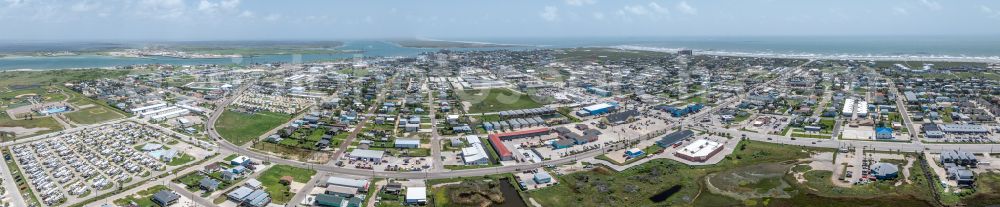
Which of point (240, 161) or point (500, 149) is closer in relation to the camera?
point (240, 161)

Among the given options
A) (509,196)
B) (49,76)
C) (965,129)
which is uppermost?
(49,76)

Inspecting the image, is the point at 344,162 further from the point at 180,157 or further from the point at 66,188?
the point at 66,188

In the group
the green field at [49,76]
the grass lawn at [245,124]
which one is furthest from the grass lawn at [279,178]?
the green field at [49,76]

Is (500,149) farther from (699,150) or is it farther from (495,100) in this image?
(495,100)

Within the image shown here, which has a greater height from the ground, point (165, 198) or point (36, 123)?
point (36, 123)

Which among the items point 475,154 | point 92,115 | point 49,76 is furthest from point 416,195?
point 49,76

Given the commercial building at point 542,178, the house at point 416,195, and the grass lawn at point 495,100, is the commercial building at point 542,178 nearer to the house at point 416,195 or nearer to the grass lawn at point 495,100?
the house at point 416,195

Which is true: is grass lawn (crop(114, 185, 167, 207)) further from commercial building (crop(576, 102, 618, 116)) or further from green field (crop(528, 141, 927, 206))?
commercial building (crop(576, 102, 618, 116))
